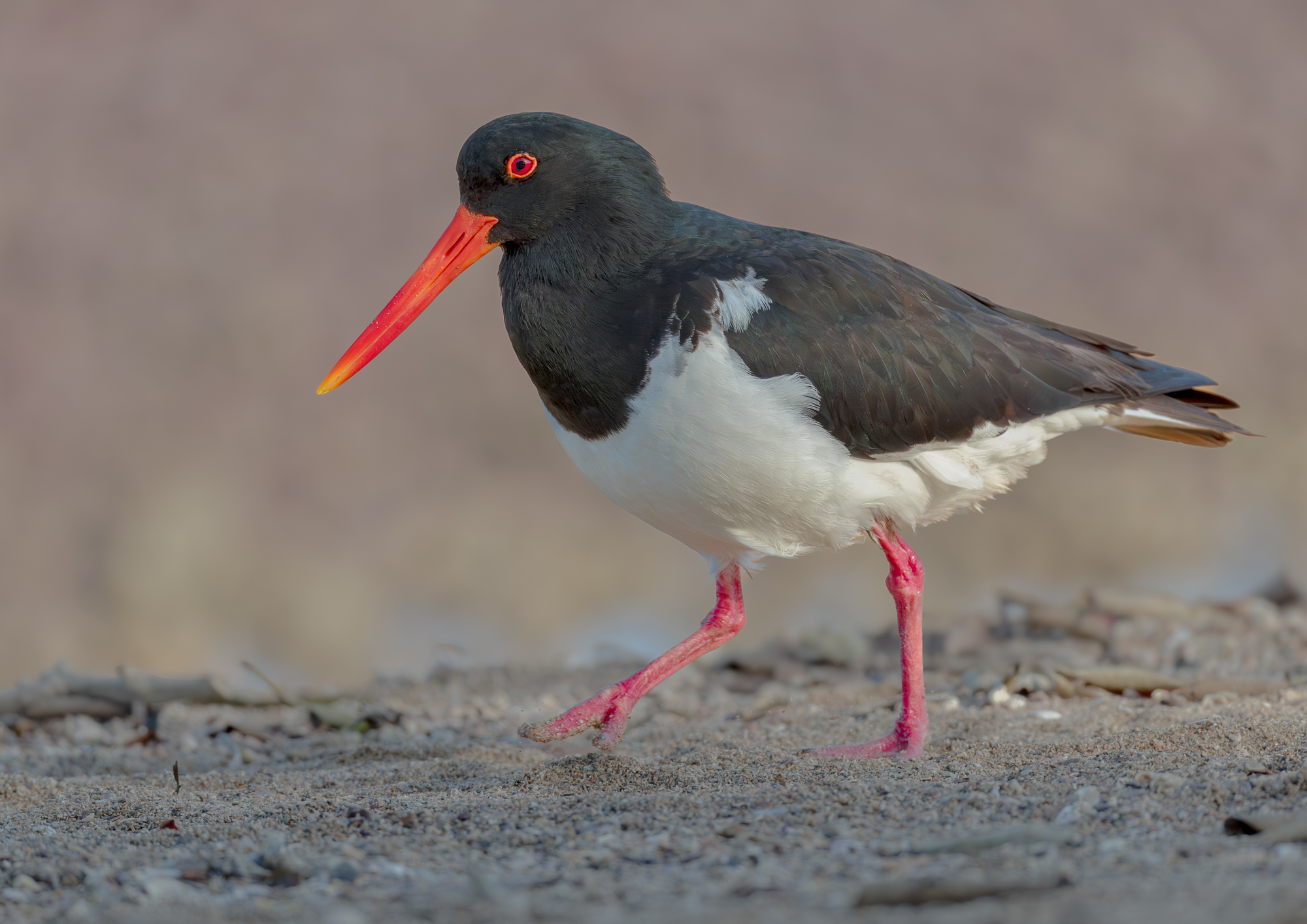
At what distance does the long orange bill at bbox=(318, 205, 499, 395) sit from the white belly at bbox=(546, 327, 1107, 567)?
0.70 m

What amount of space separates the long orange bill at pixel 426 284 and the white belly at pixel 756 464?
0.70 m

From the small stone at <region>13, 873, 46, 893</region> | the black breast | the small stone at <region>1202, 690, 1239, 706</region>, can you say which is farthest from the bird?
the small stone at <region>13, 873, 46, 893</region>

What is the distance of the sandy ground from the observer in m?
2.47

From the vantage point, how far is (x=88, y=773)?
4.64m

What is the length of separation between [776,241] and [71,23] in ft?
45.2

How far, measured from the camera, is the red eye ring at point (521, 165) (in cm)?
466

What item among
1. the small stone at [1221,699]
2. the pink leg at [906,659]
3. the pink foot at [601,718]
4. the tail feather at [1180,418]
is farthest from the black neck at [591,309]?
the small stone at [1221,699]

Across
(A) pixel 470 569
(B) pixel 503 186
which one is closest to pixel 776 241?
(B) pixel 503 186

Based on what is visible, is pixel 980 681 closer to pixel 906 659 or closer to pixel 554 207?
pixel 906 659

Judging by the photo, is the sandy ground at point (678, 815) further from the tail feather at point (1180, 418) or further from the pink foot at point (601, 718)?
the tail feather at point (1180, 418)

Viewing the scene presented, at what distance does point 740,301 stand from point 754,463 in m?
0.54

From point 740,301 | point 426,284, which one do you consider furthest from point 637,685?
point 426,284

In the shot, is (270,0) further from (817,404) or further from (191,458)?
(817,404)

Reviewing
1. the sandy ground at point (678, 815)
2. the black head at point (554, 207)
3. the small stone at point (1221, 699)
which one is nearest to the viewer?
the sandy ground at point (678, 815)
